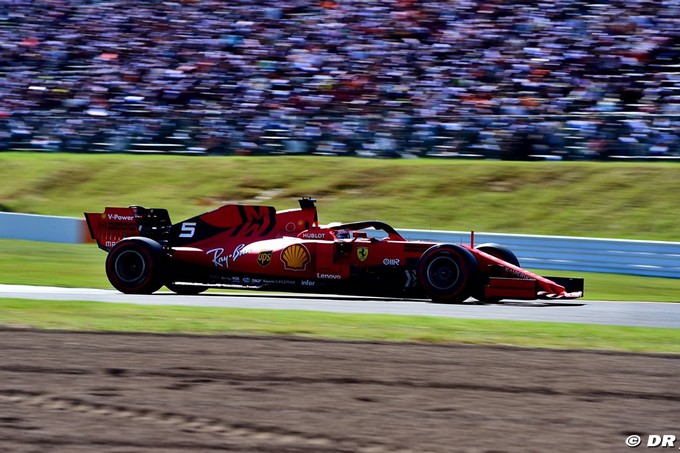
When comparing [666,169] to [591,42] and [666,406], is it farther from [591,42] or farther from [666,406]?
[666,406]

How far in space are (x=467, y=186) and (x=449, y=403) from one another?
14.3 metres

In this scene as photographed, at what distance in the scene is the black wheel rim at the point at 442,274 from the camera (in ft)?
35.9

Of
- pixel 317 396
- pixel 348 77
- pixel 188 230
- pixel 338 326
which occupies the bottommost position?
pixel 317 396

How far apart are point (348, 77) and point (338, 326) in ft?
44.3

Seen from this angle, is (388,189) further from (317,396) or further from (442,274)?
(317,396)

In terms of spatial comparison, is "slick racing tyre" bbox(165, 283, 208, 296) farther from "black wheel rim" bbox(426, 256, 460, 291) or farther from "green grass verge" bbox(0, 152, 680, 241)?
"green grass verge" bbox(0, 152, 680, 241)

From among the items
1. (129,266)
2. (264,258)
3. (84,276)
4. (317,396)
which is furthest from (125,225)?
(317,396)

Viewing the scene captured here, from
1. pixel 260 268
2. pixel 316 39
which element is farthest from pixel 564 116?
pixel 260 268

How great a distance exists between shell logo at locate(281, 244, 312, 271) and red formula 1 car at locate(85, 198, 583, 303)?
0.04ft

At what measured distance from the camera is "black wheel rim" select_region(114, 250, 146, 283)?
12046 mm

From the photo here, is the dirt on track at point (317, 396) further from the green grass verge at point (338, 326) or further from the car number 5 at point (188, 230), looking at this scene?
the car number 5 at point (188, 230)

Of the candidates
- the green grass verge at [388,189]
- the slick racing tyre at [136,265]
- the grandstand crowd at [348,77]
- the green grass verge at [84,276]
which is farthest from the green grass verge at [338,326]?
the grandstand crowd at [348,77]

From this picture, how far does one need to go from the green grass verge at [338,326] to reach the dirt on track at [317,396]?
0.48 meters

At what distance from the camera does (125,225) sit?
1234 centimetres
